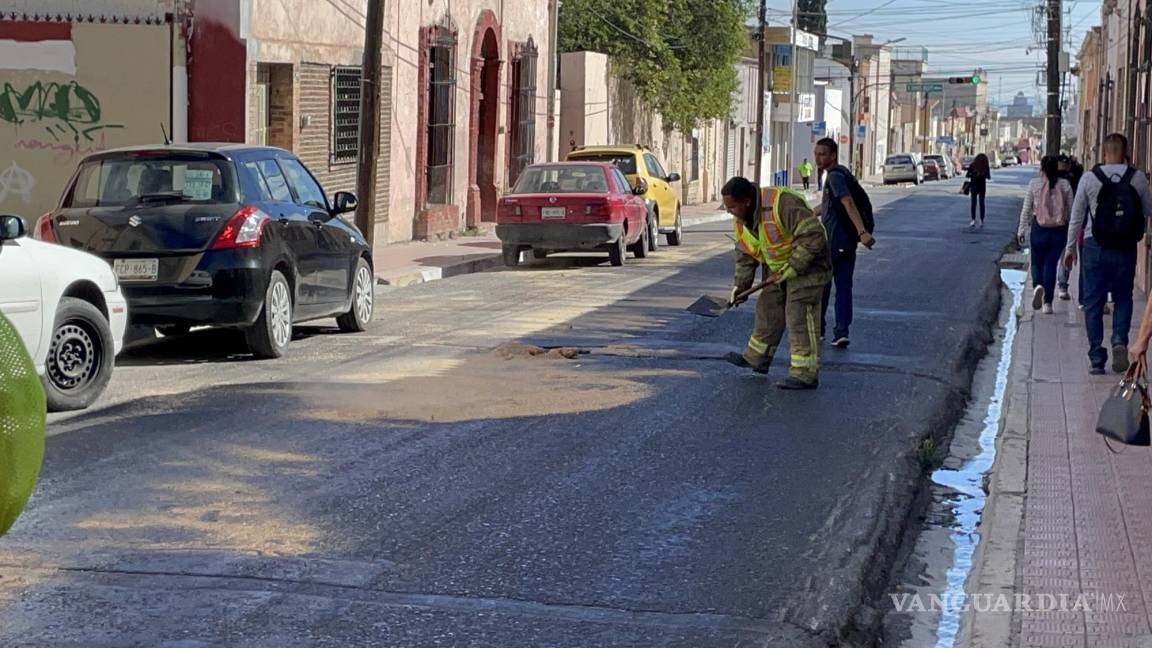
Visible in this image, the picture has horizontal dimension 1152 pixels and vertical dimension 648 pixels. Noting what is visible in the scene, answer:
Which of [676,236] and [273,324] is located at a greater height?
[676,236]

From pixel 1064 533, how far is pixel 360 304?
9.02 meters

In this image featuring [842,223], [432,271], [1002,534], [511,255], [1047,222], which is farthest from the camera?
[511,255]

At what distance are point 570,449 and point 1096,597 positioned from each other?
3573mm

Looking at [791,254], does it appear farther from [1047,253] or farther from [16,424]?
[16,424]

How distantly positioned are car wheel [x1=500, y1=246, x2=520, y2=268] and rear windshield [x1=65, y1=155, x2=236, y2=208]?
12.3 m

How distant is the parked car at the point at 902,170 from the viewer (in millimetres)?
84562

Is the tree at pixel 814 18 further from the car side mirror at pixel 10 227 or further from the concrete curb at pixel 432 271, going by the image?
the car side mirror at pixel 10 227

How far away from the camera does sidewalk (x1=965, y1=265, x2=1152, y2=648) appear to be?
19.9ft

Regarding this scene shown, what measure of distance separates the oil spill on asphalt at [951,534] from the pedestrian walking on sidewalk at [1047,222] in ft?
14.5

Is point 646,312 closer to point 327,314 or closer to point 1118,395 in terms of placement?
point 327,314

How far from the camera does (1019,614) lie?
245 inches

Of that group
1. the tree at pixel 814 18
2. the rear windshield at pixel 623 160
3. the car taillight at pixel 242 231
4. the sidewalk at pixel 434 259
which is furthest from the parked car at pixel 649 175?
the tree at pixel 814 18

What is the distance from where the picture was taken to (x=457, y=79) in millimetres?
32656

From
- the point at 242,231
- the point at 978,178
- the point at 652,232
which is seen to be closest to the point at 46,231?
the point at 242,231
